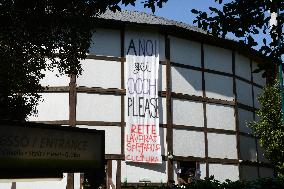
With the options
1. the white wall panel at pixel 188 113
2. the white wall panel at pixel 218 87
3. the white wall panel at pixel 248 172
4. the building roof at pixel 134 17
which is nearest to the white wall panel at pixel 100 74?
the building roof at pixel 134 17

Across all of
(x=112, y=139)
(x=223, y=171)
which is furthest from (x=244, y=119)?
(x=112, y=139)

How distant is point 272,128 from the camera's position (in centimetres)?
1872

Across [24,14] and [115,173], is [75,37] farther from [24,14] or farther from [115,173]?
[115,173]

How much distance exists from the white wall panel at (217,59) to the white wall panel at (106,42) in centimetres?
476

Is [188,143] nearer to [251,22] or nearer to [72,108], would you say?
[72,108]

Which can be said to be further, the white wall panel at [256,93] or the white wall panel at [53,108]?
the white wall panel at [256,93]

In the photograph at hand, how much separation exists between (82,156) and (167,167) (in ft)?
38.4

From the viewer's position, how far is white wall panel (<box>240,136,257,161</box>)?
2001 cm

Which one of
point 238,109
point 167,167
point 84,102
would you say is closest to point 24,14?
point 84,102

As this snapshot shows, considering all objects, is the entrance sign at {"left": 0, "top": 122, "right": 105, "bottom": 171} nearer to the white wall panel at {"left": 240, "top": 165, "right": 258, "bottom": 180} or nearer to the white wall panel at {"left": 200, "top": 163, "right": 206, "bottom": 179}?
the white wall panel at {"left": 200, "top": 163, "right": 206, "bottom": 179}

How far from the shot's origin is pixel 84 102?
1680 cm

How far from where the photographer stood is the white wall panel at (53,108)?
16.5 meters

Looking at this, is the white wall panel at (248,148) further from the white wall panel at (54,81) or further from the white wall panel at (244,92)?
the white wall panel at (54,81)

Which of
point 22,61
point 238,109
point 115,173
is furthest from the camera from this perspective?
point 238,109
